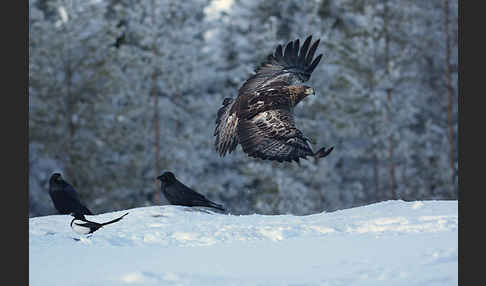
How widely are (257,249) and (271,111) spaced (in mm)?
2284

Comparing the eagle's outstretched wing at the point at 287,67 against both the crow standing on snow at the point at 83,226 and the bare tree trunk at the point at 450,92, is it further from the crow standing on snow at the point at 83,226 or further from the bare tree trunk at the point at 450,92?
the bare tree trunk at the point at 450,92

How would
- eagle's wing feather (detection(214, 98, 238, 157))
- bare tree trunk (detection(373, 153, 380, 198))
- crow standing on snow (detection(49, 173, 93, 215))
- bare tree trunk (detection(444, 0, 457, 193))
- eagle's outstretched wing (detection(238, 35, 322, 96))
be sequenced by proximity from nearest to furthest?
eagle's wing feather (detection(214, 98, 238, 157))
eagle's outstretched wing (detection(238, 35, 322, 96))
crow standing on snow (detection(49, 173, 93, 215))
bare tree trunk (detection(444, 0, 457, 193))
bare tree trunk (detection(373, 153, 380, 198))

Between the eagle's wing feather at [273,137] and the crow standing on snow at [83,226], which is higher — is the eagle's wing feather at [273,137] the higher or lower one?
the higher one

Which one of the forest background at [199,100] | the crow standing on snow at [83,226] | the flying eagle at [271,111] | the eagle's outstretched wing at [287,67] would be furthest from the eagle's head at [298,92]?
the forest background at [199,100]

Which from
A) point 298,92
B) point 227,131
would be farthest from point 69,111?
point 298,92

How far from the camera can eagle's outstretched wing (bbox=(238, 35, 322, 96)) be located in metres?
9.79

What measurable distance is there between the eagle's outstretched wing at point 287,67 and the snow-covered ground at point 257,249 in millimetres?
1860

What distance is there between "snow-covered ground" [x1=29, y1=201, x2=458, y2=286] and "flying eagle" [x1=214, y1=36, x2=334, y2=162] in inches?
37.9

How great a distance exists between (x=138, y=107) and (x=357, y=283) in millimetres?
18322

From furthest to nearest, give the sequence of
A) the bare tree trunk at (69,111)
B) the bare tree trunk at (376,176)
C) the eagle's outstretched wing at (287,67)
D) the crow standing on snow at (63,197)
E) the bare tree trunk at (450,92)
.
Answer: the bare tree trunk at (376,176) → the bare tree trunk at (450,92) → the bare tree trunk at (69,111) → the crow standing on snow at (63,197) → the eagle's outstretched wing at (287,67)

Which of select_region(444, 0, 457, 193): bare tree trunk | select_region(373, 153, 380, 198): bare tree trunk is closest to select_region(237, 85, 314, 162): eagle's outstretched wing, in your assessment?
select_region(444, 0, 457, 193): bare tree trunk

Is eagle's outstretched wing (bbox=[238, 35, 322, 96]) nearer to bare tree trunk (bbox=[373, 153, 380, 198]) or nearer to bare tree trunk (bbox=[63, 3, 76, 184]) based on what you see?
bare tree trunk (bbox=[63, 3, 76, 184])

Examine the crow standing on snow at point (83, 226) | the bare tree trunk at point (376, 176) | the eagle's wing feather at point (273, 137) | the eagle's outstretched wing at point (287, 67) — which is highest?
the eagle's outstretched wing at point (287, 67)

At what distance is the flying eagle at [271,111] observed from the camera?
873 centimetres
